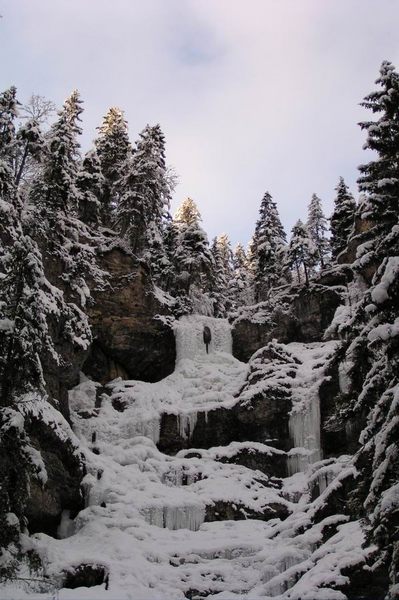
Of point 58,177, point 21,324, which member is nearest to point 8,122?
point 58,177

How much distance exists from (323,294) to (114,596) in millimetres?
24658

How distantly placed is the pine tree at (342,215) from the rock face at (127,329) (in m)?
17.1

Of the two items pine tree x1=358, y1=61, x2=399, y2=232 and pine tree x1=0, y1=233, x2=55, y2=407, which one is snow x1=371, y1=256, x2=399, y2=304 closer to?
pine tree x1=358, y1=61, x2=399, y2=232

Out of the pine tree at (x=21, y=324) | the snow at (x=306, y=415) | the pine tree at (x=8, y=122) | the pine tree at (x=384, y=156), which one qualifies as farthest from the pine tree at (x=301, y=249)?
the pine tree at (x=21, y=324)

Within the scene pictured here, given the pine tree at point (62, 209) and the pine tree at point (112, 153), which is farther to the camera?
the pine tree at point (112, 153)

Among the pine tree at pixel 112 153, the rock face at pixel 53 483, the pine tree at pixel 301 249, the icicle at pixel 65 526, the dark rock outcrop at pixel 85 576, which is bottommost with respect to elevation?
the dark rock outcrop at pixel 85 576

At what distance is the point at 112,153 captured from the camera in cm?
4528

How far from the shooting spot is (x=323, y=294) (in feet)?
121

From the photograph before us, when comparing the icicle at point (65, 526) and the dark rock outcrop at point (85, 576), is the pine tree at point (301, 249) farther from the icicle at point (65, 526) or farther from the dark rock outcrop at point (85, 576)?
the dark rock outcrop at point (85, 576)

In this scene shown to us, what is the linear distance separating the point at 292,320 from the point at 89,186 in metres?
15.9

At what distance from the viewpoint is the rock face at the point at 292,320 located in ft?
119

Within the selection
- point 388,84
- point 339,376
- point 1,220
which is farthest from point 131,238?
point 388,84

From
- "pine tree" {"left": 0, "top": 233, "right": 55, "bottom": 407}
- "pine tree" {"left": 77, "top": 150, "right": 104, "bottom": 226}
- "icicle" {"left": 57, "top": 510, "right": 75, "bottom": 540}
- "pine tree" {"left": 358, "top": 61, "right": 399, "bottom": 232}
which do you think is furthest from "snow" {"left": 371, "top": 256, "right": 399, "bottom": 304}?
"pine tree" {"left": 77, "top": 150, "right": 104, "bottom": 226}

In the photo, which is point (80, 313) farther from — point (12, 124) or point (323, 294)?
point (323, 294)
